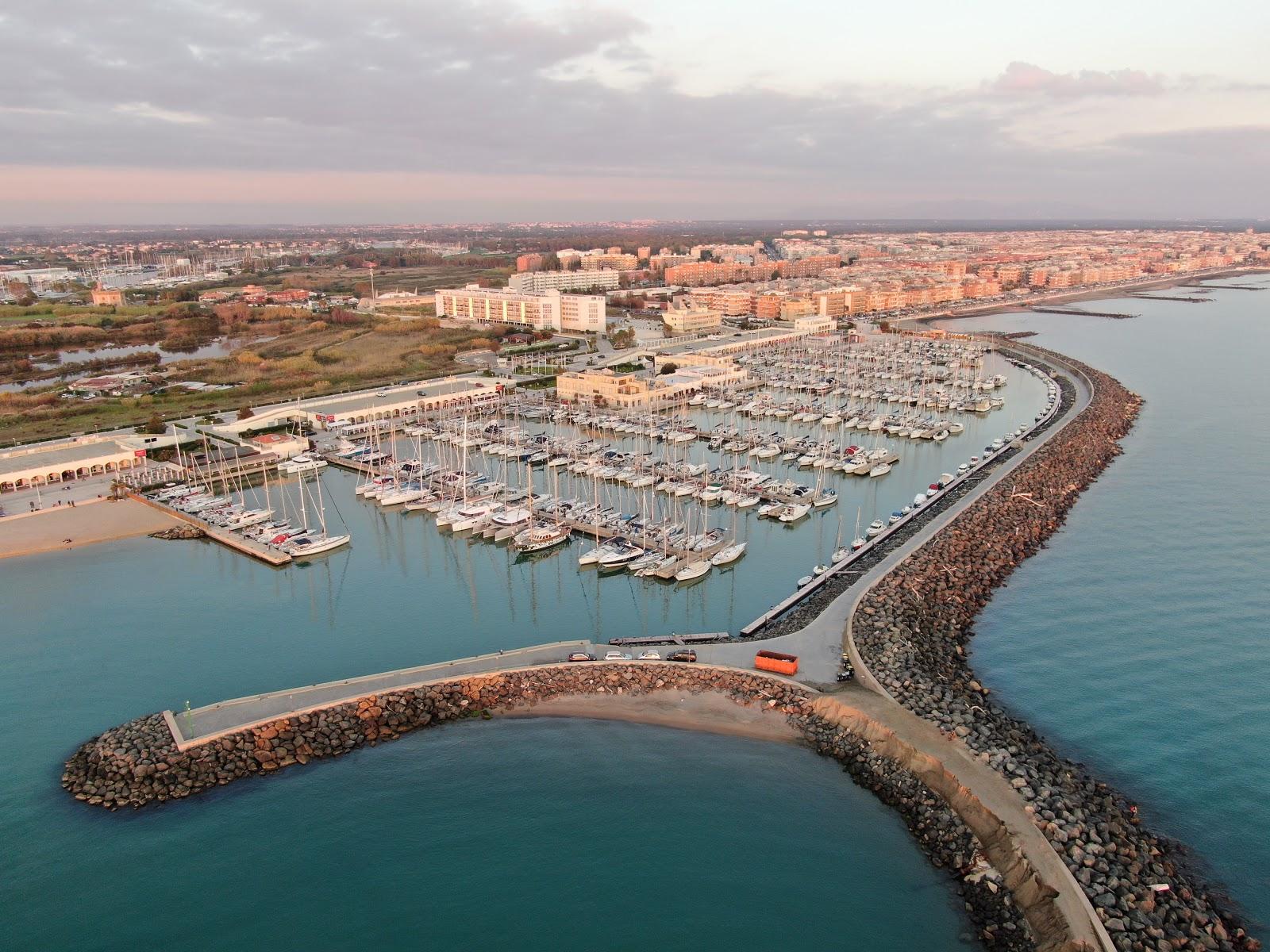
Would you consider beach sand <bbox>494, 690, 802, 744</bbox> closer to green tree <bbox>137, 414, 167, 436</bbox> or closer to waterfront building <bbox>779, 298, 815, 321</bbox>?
green tree <bbox>137, 414, 167, 436</bbox>

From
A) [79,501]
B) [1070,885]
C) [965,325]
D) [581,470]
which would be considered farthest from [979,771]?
[965,325]

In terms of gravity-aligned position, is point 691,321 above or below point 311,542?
above

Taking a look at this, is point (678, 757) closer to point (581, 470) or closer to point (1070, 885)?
point (1070, 885)

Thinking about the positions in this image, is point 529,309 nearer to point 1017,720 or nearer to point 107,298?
point 107,298

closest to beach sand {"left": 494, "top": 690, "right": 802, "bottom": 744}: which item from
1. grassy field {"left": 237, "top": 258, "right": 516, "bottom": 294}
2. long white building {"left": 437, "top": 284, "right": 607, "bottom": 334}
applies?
long white building {"left": 437, "top": 284, "right": 607, "bottom": 334}

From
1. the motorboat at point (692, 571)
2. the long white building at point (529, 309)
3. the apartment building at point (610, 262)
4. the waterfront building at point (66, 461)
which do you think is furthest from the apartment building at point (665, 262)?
the motorboat at point (692, 571)

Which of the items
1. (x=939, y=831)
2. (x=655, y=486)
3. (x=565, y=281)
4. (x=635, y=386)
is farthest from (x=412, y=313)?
(x=939, y=831)

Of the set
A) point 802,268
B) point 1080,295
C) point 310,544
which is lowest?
point 310,544
